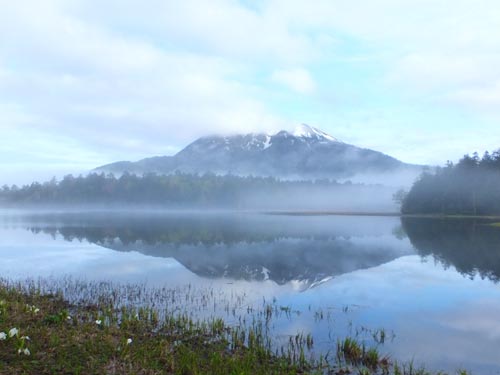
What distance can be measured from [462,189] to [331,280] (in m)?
118

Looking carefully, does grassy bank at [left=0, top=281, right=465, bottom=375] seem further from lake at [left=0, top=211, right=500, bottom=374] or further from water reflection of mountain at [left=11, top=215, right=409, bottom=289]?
water reflection of mountain at [left=11, top=215, right=409, bottom=289]

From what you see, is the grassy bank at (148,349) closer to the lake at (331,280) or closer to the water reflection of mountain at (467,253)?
the lake at (331,280)

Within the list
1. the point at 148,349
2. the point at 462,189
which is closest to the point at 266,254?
the point at 148,349

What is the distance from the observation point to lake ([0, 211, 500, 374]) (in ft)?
55.4

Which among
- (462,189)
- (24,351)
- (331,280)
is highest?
(462,189)

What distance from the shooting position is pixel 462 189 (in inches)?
5103

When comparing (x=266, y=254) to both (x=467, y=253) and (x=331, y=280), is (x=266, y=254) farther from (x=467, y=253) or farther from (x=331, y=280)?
(x=467, y=253)

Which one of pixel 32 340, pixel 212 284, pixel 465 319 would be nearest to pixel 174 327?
pixel 32 340

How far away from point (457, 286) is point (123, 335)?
23175 millimetres

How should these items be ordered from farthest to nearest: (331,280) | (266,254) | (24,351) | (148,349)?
(266,254) < (331,280) < (148,349) < (24,351)

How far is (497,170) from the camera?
12431 centimetres

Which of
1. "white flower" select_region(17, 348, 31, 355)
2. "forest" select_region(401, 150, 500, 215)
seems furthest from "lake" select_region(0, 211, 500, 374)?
"forest" select_region(401, 150, 500, 215)

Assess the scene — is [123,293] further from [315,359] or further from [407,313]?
[407,313]

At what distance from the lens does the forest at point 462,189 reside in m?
123
